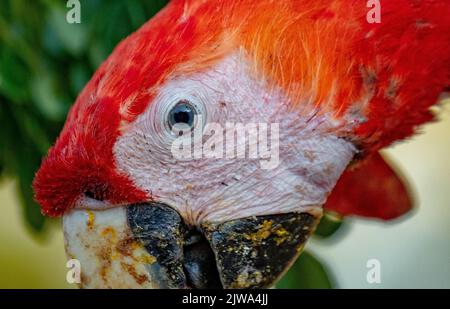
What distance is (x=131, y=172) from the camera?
2.75 feet

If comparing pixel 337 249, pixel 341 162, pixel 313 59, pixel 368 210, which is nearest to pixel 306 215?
pixel 341 162

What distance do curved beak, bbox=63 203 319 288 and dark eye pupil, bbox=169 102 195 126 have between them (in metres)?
0.10

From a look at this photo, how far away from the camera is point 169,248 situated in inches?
32.6

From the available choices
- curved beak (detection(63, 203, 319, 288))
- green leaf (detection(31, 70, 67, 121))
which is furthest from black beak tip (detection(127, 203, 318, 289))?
green leaf (detection(31, 70, 67, 121))

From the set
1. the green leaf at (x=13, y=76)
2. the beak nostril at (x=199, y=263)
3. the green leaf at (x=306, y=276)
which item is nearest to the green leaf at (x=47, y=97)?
the green leaf at (x=13, y=76)

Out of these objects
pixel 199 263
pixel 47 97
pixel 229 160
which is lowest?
pixel 199 263

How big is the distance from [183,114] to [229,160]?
2.9 inches

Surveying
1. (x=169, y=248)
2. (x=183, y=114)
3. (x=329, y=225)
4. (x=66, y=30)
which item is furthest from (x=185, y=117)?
(x=329, y=225)

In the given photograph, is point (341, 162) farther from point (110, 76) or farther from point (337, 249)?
point (337, 249)

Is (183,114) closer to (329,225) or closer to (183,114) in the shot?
(183,114)

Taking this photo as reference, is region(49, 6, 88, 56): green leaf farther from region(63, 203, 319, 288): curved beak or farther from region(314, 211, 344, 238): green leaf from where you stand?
region(314, 211, 344, 238): green leaf
